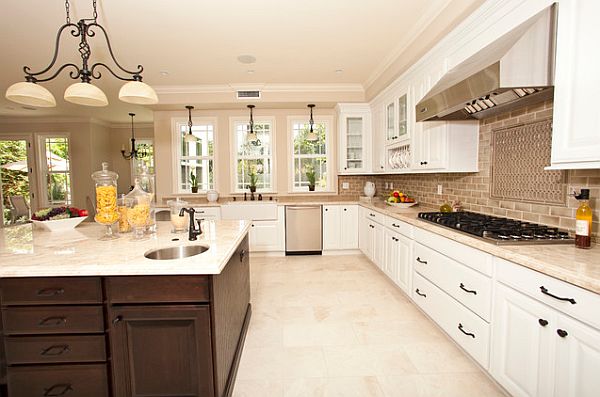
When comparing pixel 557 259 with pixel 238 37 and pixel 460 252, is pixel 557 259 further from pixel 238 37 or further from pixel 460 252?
pixel 238 37

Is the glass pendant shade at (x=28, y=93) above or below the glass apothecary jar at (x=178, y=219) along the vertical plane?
above

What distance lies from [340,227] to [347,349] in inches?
104

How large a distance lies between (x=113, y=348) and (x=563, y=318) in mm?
2097

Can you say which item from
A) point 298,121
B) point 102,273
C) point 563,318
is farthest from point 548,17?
point 298,121

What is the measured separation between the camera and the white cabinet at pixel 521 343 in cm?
140

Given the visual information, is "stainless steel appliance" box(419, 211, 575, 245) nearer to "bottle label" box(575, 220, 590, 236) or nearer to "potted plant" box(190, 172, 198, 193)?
"bottle label" box(575, 220, 590, 236)

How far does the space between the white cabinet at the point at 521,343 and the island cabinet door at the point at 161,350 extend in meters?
1.60

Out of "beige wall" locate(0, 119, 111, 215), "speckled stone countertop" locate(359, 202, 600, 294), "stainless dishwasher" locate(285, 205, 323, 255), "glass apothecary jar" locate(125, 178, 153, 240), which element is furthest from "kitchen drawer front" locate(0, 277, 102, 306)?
"beige wall" locate(0, 119, 111, 215)

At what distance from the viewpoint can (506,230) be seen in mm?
1890

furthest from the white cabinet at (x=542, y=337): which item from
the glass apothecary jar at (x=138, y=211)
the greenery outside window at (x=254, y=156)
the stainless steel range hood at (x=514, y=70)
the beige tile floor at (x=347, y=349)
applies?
the greenery outside window at (x=254, y=156)

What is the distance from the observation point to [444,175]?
11.0 feet

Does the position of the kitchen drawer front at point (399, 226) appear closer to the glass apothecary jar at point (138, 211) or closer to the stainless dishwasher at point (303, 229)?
the stainless dishwasher at point (303, 229)

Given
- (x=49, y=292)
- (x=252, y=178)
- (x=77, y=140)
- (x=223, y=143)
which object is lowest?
(x=49, y=292)

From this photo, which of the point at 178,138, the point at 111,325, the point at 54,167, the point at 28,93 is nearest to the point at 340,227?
the point at 178,138
